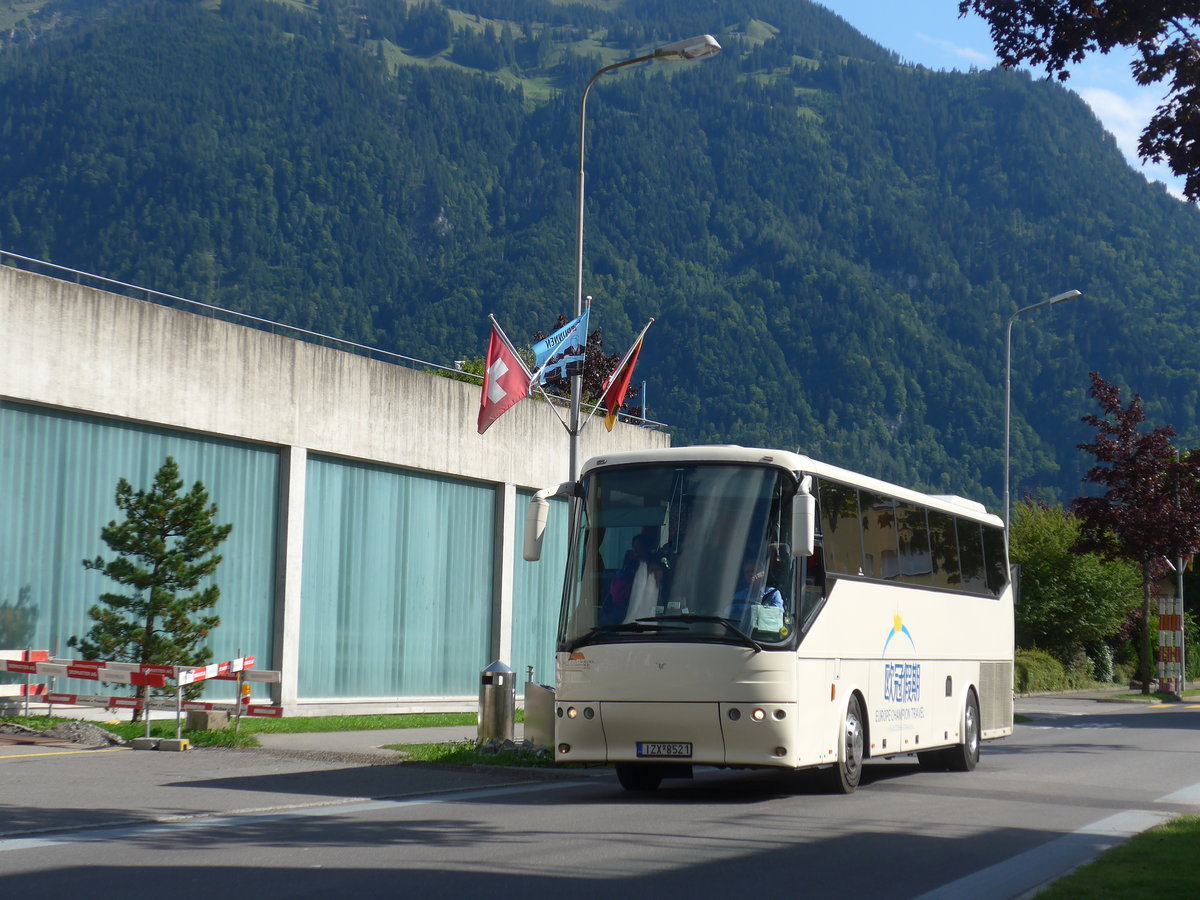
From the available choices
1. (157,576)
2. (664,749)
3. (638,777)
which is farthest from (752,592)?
(157,576)

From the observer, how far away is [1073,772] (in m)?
19.5

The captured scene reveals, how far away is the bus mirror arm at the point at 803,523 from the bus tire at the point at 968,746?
6.41m

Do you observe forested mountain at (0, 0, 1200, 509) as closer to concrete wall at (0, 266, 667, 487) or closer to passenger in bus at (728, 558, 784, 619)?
concrete wall at (0, 266, 667, 487)

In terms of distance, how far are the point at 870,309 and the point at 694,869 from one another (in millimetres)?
165972

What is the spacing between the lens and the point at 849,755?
52.1 feet

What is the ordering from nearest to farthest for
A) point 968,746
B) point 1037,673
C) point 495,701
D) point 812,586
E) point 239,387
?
point 812,586 < point 495,701 < point 968,746 < point 239,387 < point 1037,673

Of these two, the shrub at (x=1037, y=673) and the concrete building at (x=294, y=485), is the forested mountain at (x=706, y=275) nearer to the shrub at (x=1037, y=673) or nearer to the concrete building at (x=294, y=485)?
the shrub at (x=1037, y=673)

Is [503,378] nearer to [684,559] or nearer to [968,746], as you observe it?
[968,746]

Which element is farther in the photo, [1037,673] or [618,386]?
[1037,673]

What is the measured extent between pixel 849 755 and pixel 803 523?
3.00 m

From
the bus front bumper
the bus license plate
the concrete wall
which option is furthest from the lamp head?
the bus license plate

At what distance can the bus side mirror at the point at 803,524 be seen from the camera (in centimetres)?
1417

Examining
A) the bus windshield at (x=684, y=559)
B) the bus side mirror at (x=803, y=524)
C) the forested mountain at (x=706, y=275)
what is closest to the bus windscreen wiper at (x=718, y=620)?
the bus windshield at (x=684, y=559)

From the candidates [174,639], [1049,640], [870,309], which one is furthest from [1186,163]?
[870,309]
